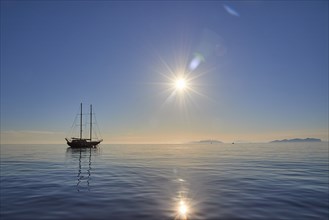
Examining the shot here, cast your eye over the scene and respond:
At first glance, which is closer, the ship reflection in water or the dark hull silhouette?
the ship reflection in water

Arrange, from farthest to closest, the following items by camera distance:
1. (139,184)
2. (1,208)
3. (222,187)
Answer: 1. (139,184)
2. (222,187)
3. (1,208)

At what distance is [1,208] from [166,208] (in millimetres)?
8070

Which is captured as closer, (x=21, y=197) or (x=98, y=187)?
(x=21, y=197)

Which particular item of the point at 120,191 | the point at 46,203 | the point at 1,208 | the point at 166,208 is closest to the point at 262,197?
the point at 166,208

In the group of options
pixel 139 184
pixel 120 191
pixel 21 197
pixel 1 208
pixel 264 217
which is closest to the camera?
pixel 264 217

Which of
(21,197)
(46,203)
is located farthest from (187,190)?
(21,197)

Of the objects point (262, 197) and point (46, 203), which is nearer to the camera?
point (46, 203)

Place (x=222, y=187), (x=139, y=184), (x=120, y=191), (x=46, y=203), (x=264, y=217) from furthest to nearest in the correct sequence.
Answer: (x=139, y=184)
(x=222, y=187)
(x=120, y=191)
(x=46, y=203)
(x=264, y=217)

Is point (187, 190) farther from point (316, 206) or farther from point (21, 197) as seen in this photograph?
point (21, 197)

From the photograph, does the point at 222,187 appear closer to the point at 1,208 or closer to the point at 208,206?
the point at 208,206

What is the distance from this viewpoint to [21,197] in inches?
567

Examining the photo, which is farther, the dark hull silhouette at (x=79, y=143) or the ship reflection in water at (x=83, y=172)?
the dark hull silhouette at (x=79, y=143)

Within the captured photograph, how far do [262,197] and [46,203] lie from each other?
489 inches

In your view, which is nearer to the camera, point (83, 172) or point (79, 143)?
point (83, 172)
